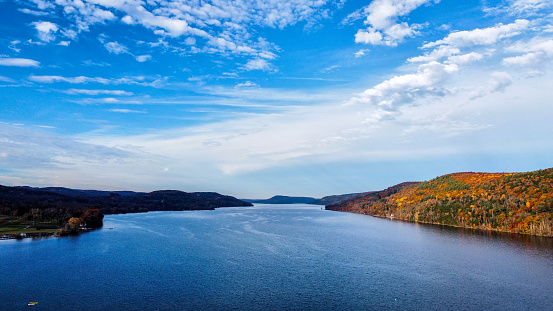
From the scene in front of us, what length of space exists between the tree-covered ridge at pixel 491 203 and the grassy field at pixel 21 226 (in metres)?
130

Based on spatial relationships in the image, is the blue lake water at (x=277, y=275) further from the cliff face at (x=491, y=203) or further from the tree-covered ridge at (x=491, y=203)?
the cliff face at (x=491, y=203)

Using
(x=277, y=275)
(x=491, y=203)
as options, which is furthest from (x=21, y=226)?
(x=491, y=203)

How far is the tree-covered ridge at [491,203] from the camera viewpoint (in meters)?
84.6

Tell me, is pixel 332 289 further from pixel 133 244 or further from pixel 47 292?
pixel 133 244

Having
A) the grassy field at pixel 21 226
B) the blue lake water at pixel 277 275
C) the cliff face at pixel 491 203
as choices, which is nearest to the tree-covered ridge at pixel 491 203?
the cliff face at pixel 491 203

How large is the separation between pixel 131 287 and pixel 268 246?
35.5 meters

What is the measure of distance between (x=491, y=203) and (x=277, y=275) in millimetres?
90229

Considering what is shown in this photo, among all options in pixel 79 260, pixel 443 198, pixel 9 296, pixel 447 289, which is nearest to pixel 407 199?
pixel 443 198

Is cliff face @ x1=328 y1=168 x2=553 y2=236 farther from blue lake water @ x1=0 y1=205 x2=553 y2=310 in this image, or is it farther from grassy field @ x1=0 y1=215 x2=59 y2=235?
grassy field @ x1=0 y1=215 x2=59 y2=235

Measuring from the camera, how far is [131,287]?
4025cm

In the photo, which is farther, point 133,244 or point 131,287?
point 133,244

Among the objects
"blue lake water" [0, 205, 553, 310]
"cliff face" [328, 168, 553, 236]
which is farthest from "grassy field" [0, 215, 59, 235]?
"cliff face" [328, 168, 553, 236]

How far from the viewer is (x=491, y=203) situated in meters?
104

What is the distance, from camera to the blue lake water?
35.1m
